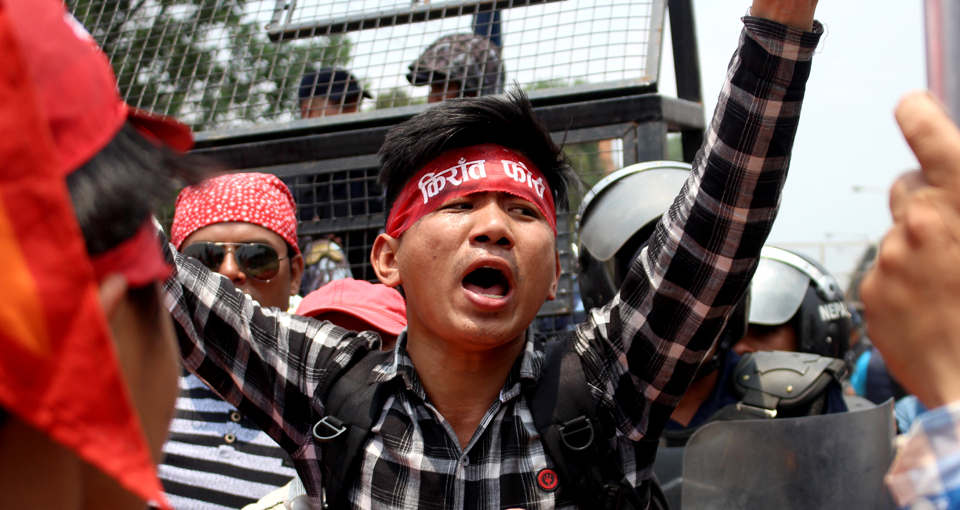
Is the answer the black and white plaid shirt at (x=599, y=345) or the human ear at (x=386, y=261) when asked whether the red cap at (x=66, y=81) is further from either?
the human ear at (x=386, y=261)

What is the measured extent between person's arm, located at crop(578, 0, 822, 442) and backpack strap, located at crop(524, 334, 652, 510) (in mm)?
68

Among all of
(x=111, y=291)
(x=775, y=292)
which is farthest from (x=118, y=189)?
(x=775, y=292)

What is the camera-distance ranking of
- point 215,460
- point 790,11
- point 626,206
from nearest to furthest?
point 790,11 < point 215,460 < point 626,206

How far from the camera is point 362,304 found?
266 cm

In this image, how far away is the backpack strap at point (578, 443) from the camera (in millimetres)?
1620

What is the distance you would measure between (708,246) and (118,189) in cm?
124

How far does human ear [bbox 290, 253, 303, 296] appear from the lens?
3014 millimetres

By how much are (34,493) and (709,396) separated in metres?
2.54

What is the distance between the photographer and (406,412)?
1.81m

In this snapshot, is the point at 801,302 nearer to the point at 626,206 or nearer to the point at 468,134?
the point at 626,206

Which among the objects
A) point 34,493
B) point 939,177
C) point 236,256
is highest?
point 236,256

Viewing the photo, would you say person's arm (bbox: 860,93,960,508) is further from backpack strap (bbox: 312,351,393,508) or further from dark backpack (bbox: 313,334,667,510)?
backpack strap (bbox: 312,351,393,508)

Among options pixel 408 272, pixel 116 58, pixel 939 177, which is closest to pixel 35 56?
pixel 939 177

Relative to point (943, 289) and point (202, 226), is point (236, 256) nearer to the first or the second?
point (202, 226)
